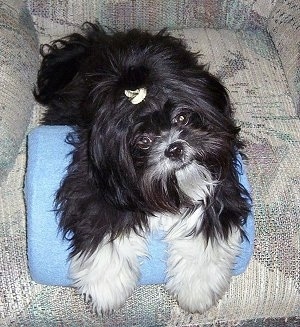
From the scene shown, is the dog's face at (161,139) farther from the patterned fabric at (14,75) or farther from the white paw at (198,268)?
the patterned fabric at (14,75)

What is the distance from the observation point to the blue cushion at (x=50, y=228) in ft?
7.05

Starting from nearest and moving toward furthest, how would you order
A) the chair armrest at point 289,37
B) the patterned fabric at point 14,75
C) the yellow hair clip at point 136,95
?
the yellow hair clip at point 136,95 < the patterned fabric at point 14,75 < the chair armrest at point 289,37

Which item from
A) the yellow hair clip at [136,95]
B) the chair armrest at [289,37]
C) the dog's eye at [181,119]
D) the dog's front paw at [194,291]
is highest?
the yellow hair clip at [136,95]

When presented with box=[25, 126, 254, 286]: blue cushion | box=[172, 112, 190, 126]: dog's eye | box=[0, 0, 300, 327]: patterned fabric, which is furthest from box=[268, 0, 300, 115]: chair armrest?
box=[172, 112, 190, 126]: dog's eye

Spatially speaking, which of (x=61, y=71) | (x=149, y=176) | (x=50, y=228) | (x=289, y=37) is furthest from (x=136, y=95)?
(x=289, y=37)

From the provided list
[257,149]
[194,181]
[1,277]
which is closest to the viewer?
[194,181]

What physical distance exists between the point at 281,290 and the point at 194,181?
57cm

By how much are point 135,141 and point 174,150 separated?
0.37 ft

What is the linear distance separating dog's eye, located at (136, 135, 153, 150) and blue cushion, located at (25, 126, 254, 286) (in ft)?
1.48

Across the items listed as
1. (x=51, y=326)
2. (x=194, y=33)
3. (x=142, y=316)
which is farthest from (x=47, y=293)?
(x=194, y=33)

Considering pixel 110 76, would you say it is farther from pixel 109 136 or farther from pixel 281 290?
pixel 281 290

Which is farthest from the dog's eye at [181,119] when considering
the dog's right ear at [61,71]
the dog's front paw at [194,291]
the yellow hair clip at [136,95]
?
the dog's right ear at [61,71]

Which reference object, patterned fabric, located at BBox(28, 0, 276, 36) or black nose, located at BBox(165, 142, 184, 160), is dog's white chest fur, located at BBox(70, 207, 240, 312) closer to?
black nose, located at BBox(165, 142, 184, 160)

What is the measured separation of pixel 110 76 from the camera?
188cm
